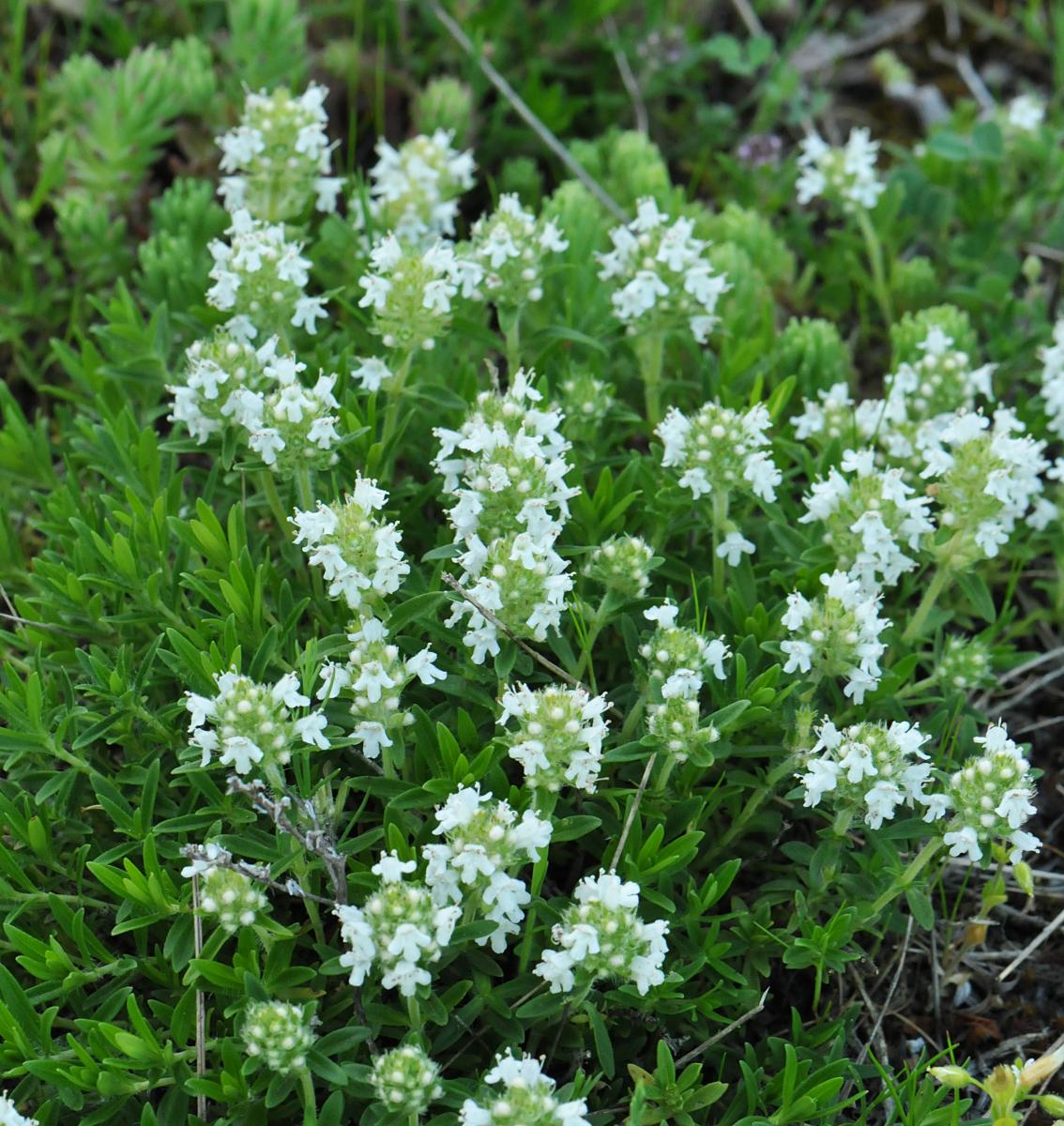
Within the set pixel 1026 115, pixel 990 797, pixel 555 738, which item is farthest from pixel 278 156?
pixel 1026 115

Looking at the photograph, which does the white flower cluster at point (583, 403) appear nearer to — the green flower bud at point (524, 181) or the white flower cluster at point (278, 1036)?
the green flower bud at point (524, 181)

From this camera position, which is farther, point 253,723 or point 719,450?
point 719,450

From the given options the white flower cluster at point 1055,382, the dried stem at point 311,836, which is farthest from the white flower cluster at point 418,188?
the dried stem at point 311,836

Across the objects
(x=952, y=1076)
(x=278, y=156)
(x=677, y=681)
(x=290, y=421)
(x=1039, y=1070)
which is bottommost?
(x=1039, y=1070)

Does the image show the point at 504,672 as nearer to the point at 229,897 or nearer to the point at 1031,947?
the point at 229,897

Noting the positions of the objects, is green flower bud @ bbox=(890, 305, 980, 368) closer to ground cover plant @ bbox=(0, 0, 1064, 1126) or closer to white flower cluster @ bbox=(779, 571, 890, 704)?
ground cover plant @ bbox=(0, 0, 1064, 1126)
